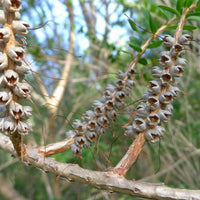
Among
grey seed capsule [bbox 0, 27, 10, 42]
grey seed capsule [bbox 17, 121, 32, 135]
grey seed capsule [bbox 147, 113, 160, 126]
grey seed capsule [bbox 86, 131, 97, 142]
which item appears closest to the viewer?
grey seed capsule [bbox 0, 27, 10, 42]

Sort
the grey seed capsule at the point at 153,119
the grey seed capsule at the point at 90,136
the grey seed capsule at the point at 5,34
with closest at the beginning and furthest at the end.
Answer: the grey seed capsule at the point at 5,34 < the grey seed capsule at the point at 153,119 < the grey seed capsule at the point at 90,136

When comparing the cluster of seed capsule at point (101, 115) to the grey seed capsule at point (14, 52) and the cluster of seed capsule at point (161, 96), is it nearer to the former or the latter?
the cluster of seed capsule at point (161, 96)

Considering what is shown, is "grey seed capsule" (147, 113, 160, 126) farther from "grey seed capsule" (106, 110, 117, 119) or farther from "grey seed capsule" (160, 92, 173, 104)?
"grey seed capsule" (106, 110, 117, 119)

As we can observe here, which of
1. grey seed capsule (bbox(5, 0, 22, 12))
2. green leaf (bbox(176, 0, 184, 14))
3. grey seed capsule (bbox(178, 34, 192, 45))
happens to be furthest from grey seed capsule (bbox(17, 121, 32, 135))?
green leaf (bbox(176, 0, 184, 14))

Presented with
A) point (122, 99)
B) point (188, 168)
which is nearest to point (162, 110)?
point (122, 99)

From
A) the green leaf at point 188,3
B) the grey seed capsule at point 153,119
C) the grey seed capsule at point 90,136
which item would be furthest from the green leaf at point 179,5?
the grey seed capsule at point 90,136

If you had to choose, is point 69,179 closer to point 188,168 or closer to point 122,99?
point 122,99

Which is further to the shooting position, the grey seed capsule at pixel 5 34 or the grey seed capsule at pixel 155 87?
the grey seed capsule at pixel 155 87

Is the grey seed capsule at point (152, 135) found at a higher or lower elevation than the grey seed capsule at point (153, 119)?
lower
